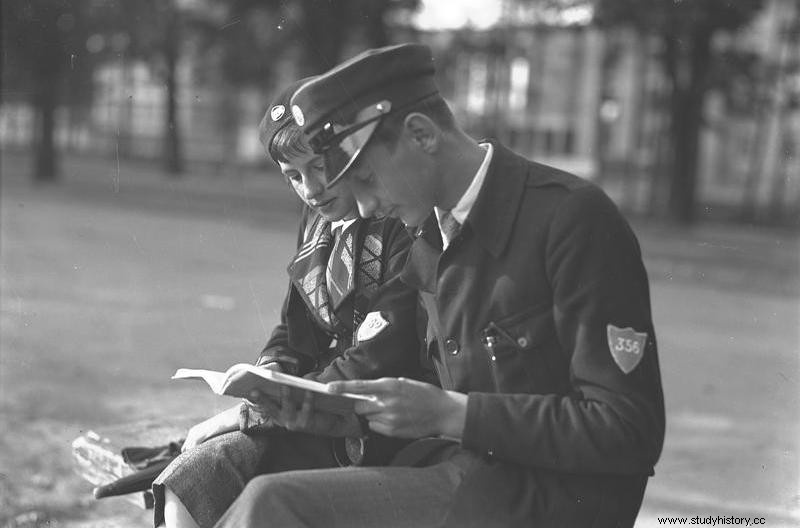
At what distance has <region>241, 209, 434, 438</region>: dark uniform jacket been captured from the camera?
2.50m

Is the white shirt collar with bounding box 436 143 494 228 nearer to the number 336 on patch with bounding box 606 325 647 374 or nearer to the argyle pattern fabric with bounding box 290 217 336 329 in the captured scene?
the number 336 on patch with bounding box 606 325 647 374

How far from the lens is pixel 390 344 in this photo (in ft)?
8.21

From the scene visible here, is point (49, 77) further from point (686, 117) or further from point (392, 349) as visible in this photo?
point (392, 349)

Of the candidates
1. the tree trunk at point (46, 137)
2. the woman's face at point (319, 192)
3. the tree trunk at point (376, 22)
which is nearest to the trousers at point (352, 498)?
the woman's face at point (319, 192)

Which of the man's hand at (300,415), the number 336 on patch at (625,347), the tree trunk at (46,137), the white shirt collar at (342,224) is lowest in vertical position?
the tree trunk at (46,137)

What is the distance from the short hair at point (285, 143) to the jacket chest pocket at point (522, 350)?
694 millimetres

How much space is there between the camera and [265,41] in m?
26.1

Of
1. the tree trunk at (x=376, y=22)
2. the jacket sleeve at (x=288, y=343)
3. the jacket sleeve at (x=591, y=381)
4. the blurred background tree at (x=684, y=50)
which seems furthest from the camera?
the tree trunk at (x=376, y=22)

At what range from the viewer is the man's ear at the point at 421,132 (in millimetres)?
2094

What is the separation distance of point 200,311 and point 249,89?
2413 cm

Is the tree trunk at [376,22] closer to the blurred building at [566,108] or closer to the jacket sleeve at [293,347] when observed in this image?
the blurred building at [566,108]

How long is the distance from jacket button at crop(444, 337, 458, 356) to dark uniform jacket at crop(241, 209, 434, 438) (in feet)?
0.79

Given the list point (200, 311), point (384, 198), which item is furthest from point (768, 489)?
point (200, 311)

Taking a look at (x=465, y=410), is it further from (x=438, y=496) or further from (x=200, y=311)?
(x=200, y=311)
